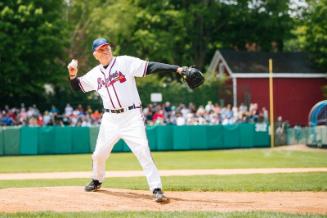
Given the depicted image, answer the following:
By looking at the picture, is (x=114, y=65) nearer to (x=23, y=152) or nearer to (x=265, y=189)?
(x=265, y=189)

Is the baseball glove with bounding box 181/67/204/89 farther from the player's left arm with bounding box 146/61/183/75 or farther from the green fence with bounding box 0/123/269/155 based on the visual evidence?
the green fence with bounding box 0/123/269/155

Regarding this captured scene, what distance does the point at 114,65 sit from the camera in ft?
32.3

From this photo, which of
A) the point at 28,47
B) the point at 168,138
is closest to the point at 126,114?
the point at 168,138

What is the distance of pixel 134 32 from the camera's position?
143ft

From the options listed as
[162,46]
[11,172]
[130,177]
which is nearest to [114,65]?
[130,177]

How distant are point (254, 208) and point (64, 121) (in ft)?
69.2

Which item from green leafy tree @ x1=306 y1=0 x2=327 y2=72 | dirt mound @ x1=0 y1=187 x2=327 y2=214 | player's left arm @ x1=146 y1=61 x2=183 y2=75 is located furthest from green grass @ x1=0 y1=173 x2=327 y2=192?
green leafy tree @ x1=306 y1=0 x2=327 y2=72

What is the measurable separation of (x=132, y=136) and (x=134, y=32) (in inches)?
1358

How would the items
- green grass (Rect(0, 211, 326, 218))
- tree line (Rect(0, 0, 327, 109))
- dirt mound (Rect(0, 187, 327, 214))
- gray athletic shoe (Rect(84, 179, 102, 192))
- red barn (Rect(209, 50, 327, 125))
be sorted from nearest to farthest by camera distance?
green grass (Rect(0, 211, 326, 218)) < dirt mound (Rect(0, 187, 327, 214)) < gray athletic shoe (Rect(84, 179, 102, 192)) < tree line (Rect(0, 0, 327, 109)) < red barn (Rect(209, 50, 327, 125))

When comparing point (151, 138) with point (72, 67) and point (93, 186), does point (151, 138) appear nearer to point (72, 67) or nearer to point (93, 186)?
point (93, 186)

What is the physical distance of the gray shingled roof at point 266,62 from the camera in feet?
135

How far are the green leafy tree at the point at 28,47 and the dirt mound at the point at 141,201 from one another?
76.6 feet

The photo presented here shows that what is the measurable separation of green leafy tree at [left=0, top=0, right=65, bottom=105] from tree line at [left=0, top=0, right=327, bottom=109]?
0.17 feet

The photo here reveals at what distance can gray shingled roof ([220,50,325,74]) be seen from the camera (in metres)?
41.0
